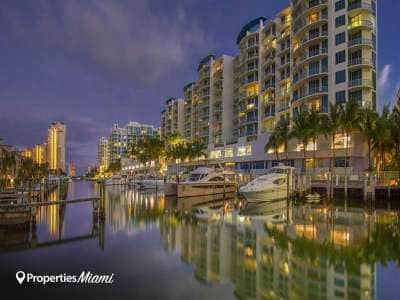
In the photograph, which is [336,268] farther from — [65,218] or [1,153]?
[1,153]

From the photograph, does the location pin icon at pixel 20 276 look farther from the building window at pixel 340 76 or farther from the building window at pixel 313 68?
the building window at pixel 313 68

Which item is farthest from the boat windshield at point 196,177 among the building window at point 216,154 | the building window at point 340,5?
the building window at point 340,5

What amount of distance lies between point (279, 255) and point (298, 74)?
52.3m

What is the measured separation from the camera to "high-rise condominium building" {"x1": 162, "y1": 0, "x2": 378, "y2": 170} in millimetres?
53938

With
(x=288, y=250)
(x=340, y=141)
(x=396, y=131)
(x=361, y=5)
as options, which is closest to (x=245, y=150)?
(x=340, y=141)

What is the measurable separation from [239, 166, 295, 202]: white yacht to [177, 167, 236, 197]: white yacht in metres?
9.90

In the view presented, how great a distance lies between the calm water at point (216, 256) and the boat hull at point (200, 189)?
1744 centimetres

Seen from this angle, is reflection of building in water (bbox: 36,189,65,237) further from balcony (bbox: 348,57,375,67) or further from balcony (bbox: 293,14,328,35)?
balcony (bbox: 293,14,328,35)

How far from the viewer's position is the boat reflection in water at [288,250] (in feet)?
41.9

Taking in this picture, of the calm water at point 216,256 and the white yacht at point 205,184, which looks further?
the white yacht at point 205,184

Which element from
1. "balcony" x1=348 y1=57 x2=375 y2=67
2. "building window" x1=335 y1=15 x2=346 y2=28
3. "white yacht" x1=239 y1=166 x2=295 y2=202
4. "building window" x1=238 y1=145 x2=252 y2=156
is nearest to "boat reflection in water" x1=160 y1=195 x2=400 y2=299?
"white yacht" x1=239 y1=166 x2=295 y2=202

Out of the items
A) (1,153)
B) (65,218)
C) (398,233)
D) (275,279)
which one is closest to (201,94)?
(1,153)

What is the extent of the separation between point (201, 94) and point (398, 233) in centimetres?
9160

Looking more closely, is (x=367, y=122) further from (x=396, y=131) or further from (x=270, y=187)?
(x=270, y=187)
